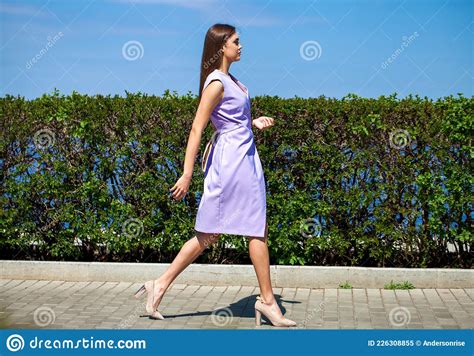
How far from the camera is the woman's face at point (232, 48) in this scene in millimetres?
6660

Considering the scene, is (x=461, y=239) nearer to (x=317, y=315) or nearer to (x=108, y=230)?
(x=317, y=315)

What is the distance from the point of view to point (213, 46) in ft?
21.9

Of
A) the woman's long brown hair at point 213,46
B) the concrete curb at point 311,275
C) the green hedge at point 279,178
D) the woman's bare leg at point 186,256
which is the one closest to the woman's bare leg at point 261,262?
the woman's bare leg at point 186,256

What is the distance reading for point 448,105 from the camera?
833cm

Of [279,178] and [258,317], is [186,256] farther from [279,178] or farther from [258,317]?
[279,178]

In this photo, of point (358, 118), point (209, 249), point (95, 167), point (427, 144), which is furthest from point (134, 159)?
point (427, 144)

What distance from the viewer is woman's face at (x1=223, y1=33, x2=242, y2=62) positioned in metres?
6.66

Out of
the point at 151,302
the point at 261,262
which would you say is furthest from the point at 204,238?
the point at 151,302

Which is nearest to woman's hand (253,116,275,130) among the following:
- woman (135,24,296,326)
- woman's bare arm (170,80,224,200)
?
woman (135,24,296,326)

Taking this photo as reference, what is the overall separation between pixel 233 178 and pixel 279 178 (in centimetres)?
187

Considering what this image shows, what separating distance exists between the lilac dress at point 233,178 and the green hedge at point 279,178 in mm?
1722

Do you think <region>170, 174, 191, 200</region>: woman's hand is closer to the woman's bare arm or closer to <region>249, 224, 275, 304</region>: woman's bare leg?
the woman's bare arm

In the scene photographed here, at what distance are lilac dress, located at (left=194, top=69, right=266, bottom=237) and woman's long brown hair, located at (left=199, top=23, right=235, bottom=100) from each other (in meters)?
0.11

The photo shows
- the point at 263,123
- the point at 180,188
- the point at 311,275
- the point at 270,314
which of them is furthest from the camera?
the point at 311,275
